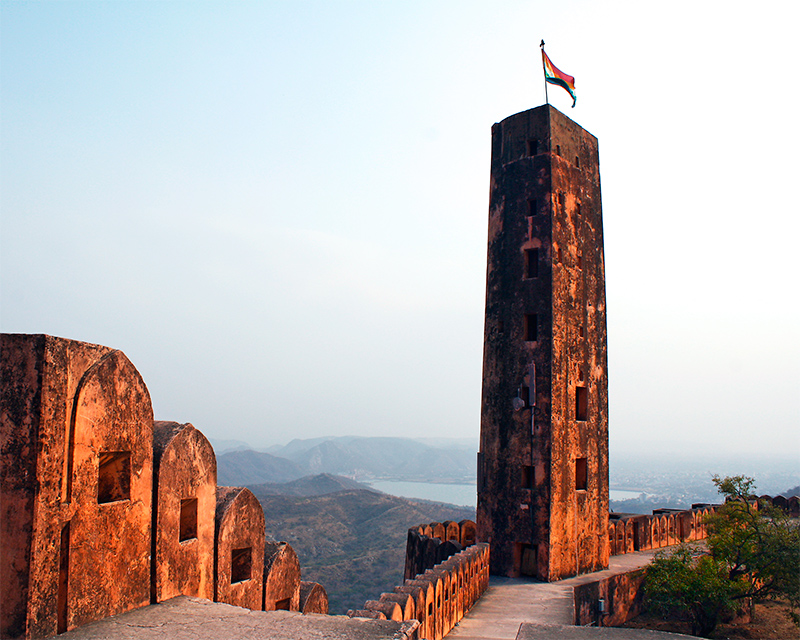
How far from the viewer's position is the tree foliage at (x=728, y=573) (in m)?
14.8

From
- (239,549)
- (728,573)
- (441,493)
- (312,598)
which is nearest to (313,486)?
(441,493)

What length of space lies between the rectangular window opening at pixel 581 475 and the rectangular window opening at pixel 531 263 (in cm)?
505

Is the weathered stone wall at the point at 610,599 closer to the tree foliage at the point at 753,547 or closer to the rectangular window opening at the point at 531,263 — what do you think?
the tree foliage at the point at 753,547

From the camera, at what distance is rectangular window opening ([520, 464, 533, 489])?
16078 millimetres

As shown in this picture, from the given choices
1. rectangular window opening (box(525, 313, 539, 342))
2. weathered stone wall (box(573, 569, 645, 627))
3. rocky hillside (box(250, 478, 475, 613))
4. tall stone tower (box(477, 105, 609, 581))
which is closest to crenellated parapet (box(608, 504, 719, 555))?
tall stone tower (box(477, 105, 609, 581))

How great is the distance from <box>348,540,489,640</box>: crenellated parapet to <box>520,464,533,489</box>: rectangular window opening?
197 cm

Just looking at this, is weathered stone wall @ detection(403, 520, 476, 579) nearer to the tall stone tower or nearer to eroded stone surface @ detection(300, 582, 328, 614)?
the tall stone tower

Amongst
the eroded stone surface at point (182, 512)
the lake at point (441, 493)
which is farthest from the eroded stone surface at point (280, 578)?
the lake at point (441, 493)

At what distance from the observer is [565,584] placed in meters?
14.9

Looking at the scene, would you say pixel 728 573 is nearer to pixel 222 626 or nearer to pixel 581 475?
pixel 581 475

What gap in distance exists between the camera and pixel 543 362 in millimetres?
16172

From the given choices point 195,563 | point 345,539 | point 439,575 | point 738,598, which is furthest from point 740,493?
point 345,539

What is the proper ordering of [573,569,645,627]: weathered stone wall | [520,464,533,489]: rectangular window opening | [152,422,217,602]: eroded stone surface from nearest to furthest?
1. [152,422,217,602]: eroded stone surface
2. [573,569,645,627]: weathered stone wall
3. [520,464,533,489]: rectangular window opening

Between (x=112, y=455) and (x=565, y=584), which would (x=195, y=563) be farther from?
(x=565, y=584)
